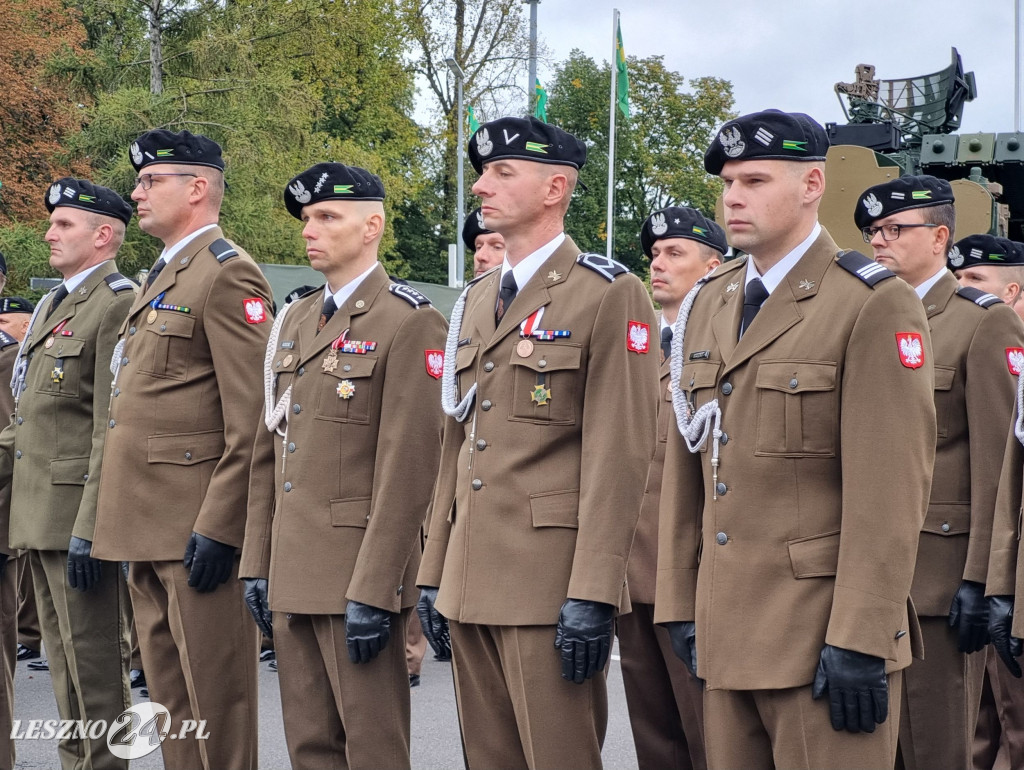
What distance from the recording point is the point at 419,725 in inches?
256

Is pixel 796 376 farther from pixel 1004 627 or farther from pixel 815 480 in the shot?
pixel 1004 627

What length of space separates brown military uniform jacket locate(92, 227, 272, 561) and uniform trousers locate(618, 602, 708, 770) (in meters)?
1.54

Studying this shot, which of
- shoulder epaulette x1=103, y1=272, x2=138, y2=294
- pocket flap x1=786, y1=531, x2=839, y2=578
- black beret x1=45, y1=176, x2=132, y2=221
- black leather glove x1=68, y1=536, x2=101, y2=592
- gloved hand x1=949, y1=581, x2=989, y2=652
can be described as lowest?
gloved hand x1=949, y1=581, x2=989, y2=652

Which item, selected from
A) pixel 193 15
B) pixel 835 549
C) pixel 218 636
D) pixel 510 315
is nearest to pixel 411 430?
pixel 510 315

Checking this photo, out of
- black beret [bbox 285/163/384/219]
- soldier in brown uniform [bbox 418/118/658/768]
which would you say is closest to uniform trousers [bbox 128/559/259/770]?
soldier in brown uniform [bbox 418/118/658/768]

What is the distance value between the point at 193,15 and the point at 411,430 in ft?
62.9

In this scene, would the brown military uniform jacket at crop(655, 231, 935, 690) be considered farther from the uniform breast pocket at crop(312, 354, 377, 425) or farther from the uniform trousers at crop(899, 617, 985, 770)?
the uniform breast pocket at crop(312, 354, 377, 425)

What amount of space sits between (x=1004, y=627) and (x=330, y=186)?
8.77 feet

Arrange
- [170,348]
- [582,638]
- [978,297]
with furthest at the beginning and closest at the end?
[170,348], [978,297], [582,638]

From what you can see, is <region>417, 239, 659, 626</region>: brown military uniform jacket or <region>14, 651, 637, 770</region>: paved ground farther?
<region>14, 651, 637, 770</region>: paved ground

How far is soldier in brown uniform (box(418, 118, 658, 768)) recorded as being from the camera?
351cm

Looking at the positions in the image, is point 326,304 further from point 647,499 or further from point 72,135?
point 72,135

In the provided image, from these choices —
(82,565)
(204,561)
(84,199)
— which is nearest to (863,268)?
(204,561)

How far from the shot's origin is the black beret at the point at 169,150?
16.3 feet
